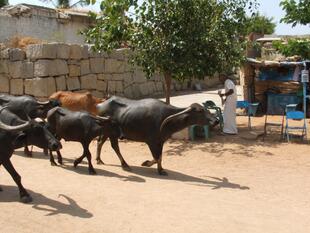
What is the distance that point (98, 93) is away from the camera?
17156 millimetres

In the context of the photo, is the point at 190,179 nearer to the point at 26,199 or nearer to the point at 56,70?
the point at 26,199

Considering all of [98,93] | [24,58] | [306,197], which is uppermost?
[24,58]

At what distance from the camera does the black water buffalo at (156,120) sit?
787cm

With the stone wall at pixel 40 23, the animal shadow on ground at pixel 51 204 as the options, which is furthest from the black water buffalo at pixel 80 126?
the stone wall at pixel 40 23

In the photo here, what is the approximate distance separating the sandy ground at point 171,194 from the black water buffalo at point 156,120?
0.60m

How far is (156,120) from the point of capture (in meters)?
7.90

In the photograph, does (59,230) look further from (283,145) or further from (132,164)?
(283,145)

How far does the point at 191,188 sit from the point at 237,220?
1553mm

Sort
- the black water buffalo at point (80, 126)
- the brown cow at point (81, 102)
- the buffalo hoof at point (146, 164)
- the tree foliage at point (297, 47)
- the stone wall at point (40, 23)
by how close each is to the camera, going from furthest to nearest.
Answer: the stone wall at point (40, 23)
the tree foliage at point (297, 47)
the brown cow at point (81, 102)
the buffalo hoof at point (146, 164)
the black water buffalo at point (80, 126)

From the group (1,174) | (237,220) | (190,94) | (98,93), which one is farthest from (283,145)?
(190,94)

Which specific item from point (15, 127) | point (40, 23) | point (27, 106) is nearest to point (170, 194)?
point (15, 127)

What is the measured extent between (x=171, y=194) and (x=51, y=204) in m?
1.71

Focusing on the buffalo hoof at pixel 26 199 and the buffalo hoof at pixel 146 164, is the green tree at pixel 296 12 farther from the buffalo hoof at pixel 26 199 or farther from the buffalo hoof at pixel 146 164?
the buffalo hoof at pixel 26 199

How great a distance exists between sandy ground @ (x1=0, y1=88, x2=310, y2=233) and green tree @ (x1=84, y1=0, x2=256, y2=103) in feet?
7.58
